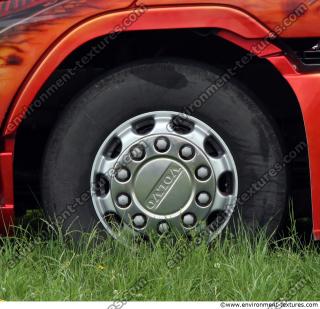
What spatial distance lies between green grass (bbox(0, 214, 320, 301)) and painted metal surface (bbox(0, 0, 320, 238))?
0.26 m

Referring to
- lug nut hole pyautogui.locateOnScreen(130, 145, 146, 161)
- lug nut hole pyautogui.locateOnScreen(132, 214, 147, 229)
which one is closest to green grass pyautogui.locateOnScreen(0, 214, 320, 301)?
lug nut hole pyautogui.locateOnScreen(132, 214, 147, 229)

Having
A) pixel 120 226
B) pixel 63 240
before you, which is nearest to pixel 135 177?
pixel 120 226

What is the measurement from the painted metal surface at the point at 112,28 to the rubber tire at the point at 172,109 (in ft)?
0.67

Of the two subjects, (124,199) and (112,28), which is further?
(124,199)

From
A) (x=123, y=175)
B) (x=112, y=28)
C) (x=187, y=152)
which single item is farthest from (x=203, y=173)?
(x=112, y=28)

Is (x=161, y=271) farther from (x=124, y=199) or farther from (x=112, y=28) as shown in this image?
Result: (x=112, y=28)

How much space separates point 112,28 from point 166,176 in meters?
0.67

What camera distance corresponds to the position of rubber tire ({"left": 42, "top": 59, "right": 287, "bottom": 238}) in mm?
3766

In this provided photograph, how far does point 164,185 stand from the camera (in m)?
3.71

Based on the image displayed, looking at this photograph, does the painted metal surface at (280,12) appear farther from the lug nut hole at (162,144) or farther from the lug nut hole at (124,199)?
the lug nut hole at (124,199)

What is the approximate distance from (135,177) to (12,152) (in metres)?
0.55

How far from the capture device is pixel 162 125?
3.74m

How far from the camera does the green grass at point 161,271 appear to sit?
3412 millimetres

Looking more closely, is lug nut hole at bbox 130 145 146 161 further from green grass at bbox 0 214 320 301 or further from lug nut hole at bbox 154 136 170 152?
green grass at bbox 0 214 320 301
